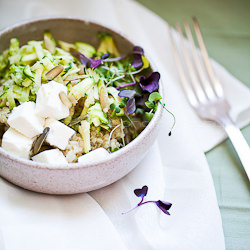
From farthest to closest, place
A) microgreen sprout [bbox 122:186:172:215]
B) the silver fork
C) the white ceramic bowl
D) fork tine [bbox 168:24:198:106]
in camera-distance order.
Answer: fork tine [bbox 168:24:198:106]
the silver fork
microgreen sprout [bbox 122:186:172:215]
the white ceramic bowl

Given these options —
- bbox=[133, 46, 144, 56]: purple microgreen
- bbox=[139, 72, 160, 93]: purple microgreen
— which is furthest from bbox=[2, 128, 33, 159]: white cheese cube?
bbox=[133, 46, 144, 56]: purple microgreen

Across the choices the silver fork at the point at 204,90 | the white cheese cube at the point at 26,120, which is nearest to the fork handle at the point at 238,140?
the silver fork at the point at 204,90

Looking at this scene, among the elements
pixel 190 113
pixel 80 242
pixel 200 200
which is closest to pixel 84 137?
pixel 80 242

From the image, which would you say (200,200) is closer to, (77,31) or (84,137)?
(84,137)

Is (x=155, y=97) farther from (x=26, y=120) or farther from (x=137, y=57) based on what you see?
(x=26, y=120)

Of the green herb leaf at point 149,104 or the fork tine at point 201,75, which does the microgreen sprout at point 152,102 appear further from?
the fork tine at point 201,75

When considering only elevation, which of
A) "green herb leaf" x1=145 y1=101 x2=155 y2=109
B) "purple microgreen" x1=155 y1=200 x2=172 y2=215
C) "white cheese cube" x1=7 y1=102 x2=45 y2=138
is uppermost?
"white cheese cube" x1=7 y1=102 x2=45 y2=138

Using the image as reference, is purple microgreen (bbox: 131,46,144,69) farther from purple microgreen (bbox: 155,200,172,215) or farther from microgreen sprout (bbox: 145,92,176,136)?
purple microgreen (bbox: 155,200,172,215)
